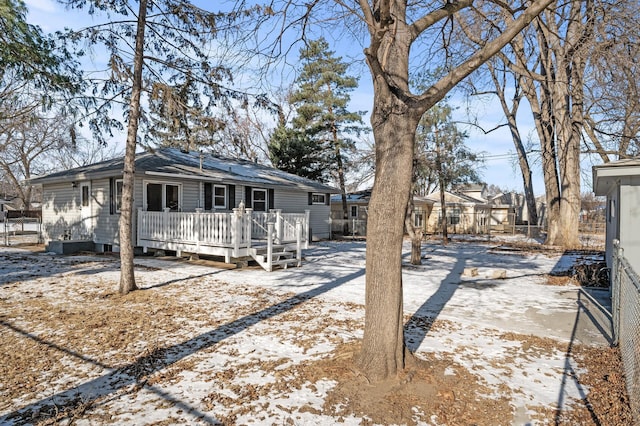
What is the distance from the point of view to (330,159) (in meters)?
27.9

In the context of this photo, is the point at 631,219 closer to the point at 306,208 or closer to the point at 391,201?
the point at 391,201

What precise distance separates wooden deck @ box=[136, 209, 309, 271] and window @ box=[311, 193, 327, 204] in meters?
8.25

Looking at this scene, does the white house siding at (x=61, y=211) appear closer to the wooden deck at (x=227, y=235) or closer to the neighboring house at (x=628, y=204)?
the wooden deck at (x=227, y=235)

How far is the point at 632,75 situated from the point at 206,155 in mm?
15837

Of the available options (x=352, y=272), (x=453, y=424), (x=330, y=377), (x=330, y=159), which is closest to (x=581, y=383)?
(x=453, y=424)

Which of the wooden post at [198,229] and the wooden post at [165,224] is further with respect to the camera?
the wooden post at [165,224]

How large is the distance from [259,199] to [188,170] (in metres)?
3.79

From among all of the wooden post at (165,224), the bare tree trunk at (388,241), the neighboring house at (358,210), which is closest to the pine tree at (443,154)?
the neighboring house at (358,210)

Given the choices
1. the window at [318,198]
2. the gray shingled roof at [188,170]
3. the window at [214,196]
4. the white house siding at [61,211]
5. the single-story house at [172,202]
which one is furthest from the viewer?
the window at [318,198]

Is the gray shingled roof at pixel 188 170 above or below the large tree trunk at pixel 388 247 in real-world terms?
above

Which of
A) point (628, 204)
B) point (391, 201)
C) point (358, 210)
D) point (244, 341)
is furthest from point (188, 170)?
point (358, 210)

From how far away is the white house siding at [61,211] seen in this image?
14914 millimetres

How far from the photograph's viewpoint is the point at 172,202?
1427 centimetres

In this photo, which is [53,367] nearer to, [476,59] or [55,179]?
[476,59]
